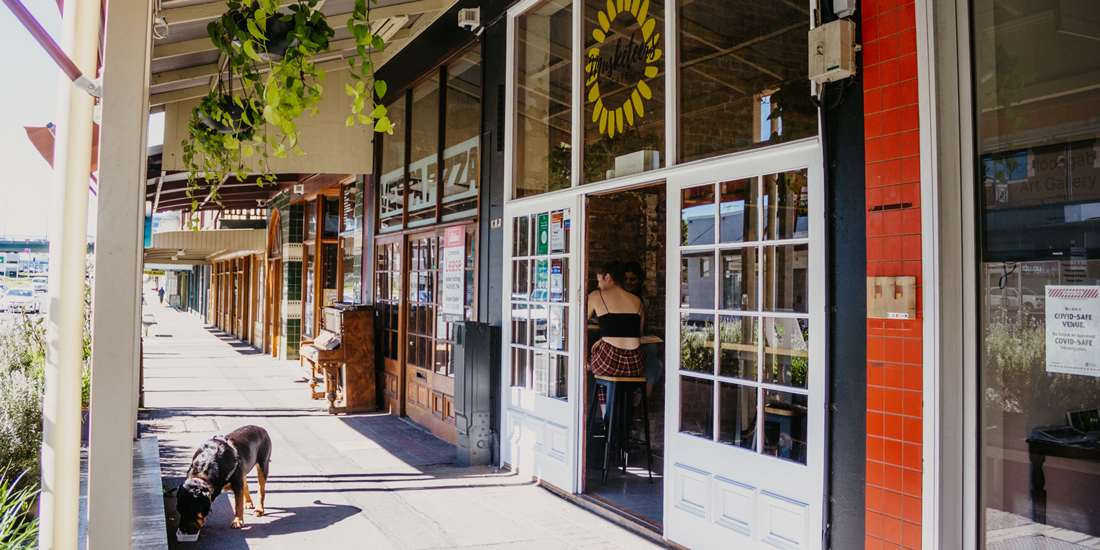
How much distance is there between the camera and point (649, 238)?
674 cm

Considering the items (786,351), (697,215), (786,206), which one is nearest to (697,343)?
(786,351)

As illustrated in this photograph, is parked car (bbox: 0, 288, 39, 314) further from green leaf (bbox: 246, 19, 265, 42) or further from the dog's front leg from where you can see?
green leaf (bbox: 246, 19, 265, 42)

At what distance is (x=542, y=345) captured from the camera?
16.8 ft

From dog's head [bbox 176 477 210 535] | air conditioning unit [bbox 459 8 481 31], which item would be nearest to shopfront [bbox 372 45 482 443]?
air conditioning unit [bbox 459 8 481 31]

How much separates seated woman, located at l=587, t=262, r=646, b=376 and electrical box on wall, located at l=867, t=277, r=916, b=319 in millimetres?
2558

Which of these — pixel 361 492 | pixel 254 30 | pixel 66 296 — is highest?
pixel 254 30

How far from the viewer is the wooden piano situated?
7828 mm

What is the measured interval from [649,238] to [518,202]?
1.81m

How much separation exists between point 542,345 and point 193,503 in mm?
2439

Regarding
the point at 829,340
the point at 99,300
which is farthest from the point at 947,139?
the point at 99,300

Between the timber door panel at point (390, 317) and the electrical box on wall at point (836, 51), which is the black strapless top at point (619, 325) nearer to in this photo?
the electrical box on wall at point (836, 51)

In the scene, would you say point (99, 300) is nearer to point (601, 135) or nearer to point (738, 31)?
point (738, 31)

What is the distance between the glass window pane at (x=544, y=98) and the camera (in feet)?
16.5

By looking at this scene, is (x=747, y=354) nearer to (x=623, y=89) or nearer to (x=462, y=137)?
(x=623, y=89)
